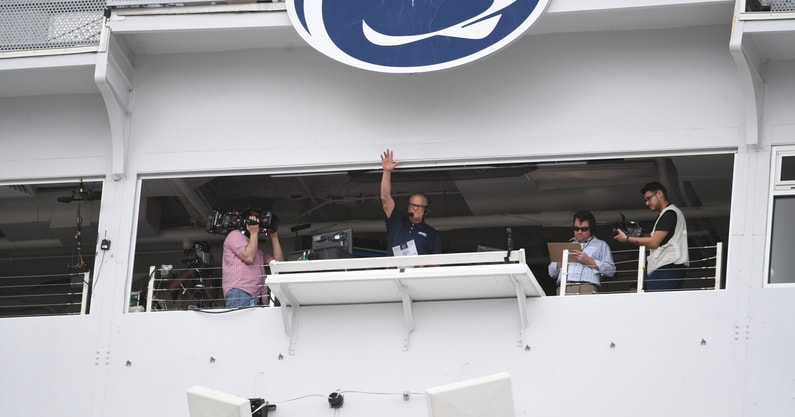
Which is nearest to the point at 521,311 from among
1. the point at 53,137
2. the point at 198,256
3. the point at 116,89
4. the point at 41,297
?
the point at 198,256

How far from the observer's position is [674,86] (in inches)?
412

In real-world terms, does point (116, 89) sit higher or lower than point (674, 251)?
higher

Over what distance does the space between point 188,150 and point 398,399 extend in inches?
123

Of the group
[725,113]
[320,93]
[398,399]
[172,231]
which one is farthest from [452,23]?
[172,231]

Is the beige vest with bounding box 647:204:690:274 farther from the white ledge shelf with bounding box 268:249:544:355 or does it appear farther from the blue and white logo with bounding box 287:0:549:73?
the blue and white logo with bounding box 287:0:549:73

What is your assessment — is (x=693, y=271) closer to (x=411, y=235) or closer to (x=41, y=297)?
(x=411, y=235)

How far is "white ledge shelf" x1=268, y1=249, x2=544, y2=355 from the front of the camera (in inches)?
376

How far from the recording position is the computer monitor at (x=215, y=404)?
873cm

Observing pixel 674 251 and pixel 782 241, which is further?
pixel 674 251

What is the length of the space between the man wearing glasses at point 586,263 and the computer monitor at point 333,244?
193 cm

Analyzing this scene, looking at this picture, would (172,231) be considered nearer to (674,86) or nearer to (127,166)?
(127,166)

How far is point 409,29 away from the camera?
1032 centimetres

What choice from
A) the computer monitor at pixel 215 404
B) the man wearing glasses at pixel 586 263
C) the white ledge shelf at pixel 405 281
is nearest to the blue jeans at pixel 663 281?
the man wearing glasses at pixel 586 263

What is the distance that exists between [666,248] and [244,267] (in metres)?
3.73
